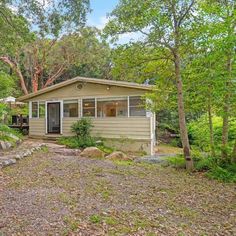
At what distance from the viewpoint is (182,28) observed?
6738mm

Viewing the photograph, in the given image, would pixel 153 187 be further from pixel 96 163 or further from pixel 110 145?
pixel 110 145

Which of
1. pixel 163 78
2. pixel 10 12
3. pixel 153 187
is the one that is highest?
pixel 10 12

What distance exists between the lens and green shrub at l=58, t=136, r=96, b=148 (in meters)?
12.2

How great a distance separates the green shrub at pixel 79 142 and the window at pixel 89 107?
131cm

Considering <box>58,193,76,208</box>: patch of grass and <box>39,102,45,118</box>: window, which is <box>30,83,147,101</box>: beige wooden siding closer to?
<box>39,102,45,118</box>: window

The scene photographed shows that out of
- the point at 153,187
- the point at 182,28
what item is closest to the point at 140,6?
the point at 182,28

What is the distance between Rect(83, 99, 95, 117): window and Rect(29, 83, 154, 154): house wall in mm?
249

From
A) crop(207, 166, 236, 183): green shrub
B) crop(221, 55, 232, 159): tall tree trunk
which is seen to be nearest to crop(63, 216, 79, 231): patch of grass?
crop(207, 166, 236, 183): green shrub

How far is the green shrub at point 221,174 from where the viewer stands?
6.47 metres

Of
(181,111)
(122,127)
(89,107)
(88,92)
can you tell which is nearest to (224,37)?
(181,111)

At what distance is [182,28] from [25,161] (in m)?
5.26

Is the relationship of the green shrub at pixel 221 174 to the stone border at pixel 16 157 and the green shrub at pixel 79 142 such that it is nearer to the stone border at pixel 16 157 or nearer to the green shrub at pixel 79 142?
the stone border at pixel 16 157

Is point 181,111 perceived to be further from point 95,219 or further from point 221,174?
point 95,219

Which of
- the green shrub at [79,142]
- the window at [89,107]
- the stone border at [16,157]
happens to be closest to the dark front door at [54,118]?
the window at [89,107]
